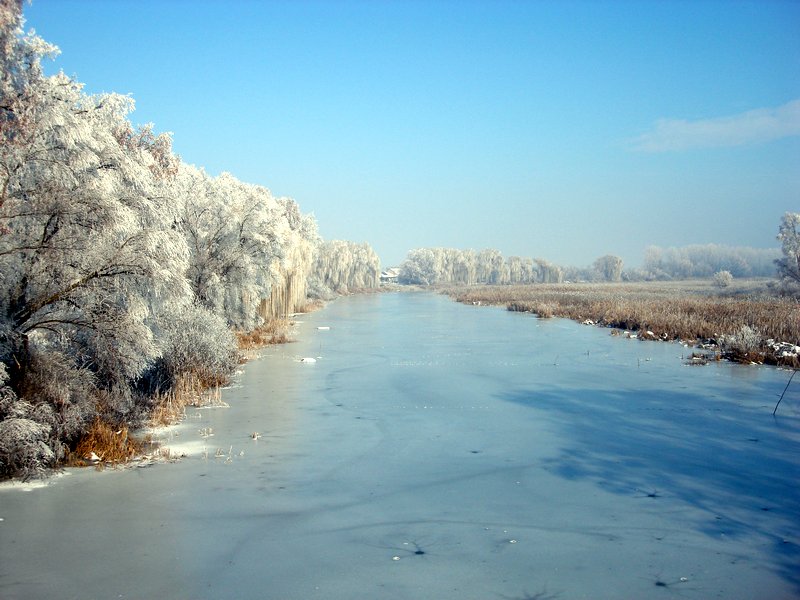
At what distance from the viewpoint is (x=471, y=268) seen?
111000 mm

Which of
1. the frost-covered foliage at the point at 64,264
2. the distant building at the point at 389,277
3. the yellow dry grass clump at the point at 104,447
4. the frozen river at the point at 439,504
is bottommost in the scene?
the frozen river at the point at 439,504

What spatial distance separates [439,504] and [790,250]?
143ft

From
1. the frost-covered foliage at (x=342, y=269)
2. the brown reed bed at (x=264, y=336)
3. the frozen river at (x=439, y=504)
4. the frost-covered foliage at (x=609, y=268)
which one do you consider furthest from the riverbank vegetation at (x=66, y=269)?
the frost-covered foliage at (x=609, y=268)

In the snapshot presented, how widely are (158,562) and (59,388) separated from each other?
3.83 metres

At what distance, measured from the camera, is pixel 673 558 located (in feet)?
21.1

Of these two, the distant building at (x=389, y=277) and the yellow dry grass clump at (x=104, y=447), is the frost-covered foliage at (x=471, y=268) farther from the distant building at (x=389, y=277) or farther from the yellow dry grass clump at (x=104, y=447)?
the yellow dry grass clump at (x=104, y=447)

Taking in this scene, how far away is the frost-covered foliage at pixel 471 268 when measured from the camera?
112 metres

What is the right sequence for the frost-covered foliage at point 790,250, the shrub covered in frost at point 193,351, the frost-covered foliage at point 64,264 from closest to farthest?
the frost-covered foliage at point 64,264, the shrub covered in frost at point 193,351, the frost-covered foliage at point 790,250

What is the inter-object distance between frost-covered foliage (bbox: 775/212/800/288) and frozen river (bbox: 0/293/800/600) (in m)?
30.9

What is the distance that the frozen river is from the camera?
234 inches

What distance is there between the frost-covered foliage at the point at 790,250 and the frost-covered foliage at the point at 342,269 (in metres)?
35.2

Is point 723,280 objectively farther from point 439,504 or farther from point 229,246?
point 439,504

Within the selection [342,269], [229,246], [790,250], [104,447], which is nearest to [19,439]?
[104,447]

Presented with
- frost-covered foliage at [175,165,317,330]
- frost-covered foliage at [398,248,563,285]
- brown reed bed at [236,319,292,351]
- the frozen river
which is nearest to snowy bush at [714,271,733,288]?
frost-covered foliage at [398,248,563,285]
